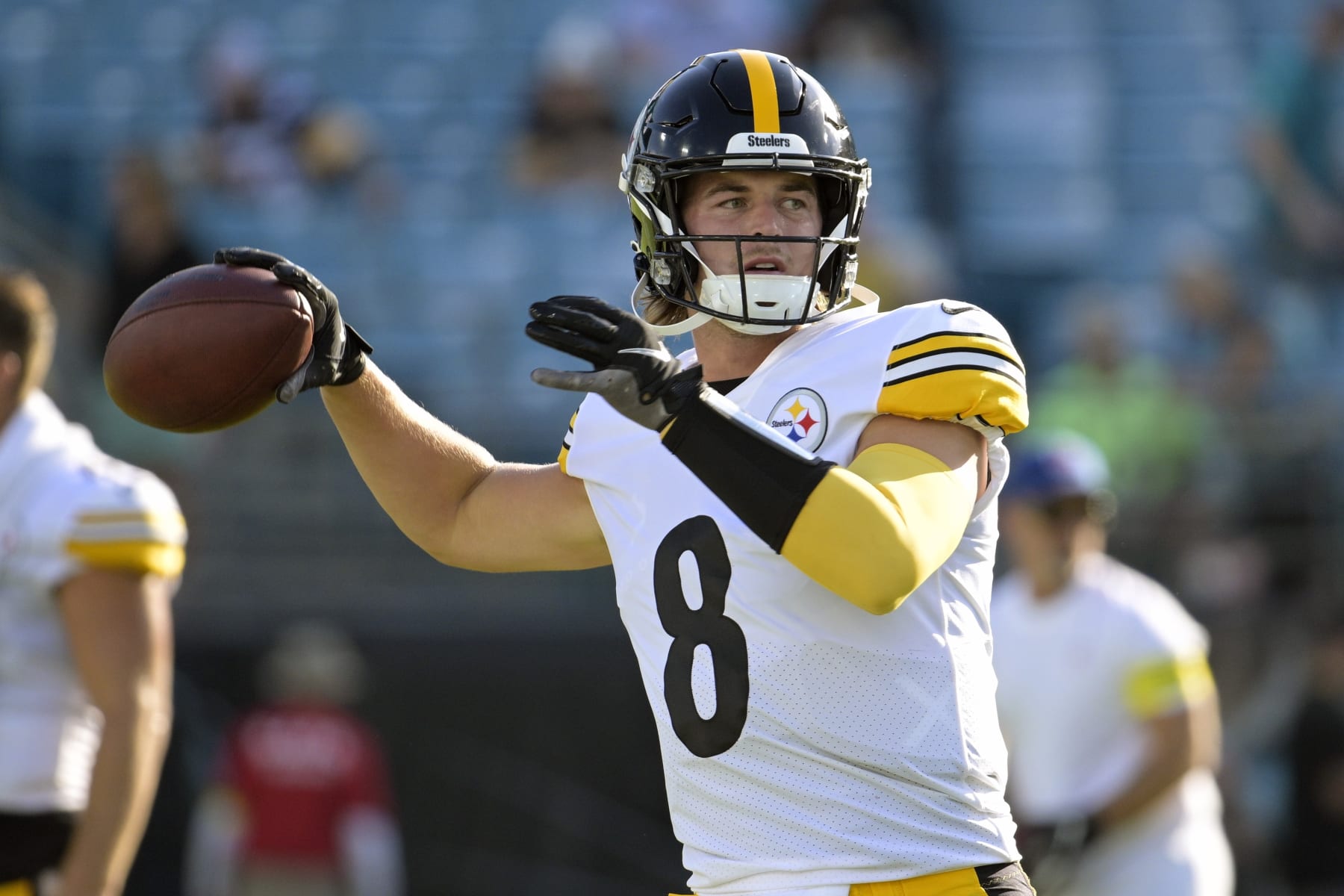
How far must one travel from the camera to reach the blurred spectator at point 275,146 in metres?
9.38

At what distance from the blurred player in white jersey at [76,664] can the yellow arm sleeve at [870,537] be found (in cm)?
182

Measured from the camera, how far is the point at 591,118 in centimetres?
920

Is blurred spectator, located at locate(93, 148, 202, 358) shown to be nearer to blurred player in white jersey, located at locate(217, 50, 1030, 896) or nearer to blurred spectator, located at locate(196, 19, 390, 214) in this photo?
blurred spectator, located at locate(196, 19, 390, 214)

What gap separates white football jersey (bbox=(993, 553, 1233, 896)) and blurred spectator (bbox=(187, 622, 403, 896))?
303 centimetres

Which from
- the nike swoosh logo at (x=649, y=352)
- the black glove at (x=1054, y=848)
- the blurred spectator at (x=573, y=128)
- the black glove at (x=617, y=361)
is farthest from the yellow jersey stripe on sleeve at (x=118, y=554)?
the blurred spectator at (x=573, y=128)

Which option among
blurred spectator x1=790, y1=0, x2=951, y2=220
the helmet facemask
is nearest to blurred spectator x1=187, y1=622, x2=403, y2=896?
blurred spectator x1=790, y1=0, x2=951, y2=220

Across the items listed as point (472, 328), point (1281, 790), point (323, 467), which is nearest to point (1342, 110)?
point (1281, 790)

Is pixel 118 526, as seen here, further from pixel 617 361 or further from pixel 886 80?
pixel 886 80

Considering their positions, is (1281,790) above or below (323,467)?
below

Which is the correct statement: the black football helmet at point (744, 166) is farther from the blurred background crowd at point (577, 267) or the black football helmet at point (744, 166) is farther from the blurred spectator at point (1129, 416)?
the blurred spectator at point (1129, 416)

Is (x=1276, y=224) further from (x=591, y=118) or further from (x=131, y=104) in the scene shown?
(x=131, y=104)

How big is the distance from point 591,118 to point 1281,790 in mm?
4658

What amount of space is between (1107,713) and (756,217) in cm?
295

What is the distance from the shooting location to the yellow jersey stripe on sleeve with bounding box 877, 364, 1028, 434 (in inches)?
90.7
